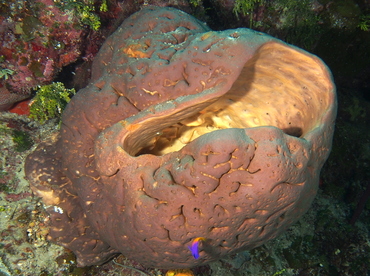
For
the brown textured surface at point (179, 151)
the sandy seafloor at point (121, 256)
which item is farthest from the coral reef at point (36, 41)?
the brown textured surface at point (179, 151)


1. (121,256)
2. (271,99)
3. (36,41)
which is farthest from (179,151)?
(36,41)

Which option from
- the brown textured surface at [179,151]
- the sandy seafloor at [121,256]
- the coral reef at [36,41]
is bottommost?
Result: the sandy seafloor at [121,256]

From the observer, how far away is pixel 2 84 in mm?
2756

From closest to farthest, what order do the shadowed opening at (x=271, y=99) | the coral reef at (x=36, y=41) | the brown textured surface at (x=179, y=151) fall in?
the brown textured surface at (x=179, y=151), the shadowed opening at (x=271, y=99), the coral reef at (x=36, y=41)

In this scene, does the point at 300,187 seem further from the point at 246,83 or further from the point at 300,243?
the point at 300,243

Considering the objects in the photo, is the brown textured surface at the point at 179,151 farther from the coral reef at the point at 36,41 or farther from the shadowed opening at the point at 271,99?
the coral reef at the point at 36,41

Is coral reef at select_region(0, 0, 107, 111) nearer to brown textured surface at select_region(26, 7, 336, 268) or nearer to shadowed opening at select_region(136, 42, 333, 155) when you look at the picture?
brown textured surface at select_region(26, 7, 336, 268)

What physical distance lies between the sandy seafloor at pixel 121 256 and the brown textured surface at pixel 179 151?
167 mm

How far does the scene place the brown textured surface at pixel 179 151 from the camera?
1.67 m

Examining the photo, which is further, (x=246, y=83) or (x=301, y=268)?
(x=301, y=268)

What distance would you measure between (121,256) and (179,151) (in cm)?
172

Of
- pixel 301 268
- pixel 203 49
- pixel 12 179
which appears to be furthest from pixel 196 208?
pixel 301 268

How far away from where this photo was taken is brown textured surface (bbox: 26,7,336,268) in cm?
167

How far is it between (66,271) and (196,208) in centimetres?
173
